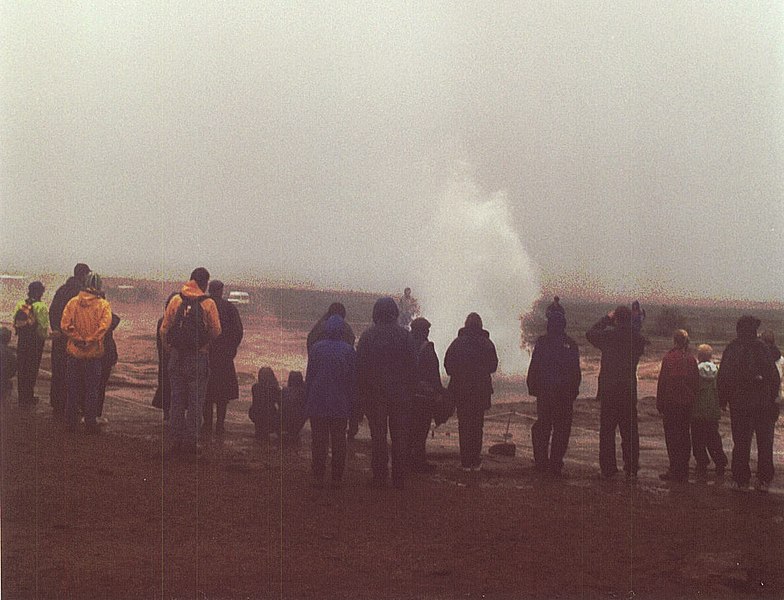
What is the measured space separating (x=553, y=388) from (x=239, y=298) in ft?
8.36

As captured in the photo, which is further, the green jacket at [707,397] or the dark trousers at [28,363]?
the dark trousers at [28,363]

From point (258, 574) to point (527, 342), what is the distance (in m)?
2.72

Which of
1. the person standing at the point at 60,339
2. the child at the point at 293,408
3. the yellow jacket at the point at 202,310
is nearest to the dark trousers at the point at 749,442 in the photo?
the child at the point at 293,408

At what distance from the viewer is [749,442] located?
7160mm

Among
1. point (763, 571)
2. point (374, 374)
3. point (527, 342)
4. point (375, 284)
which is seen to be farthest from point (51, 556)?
point (763, 571)

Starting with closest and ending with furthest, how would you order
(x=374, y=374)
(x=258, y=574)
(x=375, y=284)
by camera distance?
(x=258, y=574)
(x=374, y=374)
(x=375, y=284)

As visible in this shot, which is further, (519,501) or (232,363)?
(232,363)

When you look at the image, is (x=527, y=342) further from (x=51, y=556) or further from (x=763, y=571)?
(x=51, y=556)

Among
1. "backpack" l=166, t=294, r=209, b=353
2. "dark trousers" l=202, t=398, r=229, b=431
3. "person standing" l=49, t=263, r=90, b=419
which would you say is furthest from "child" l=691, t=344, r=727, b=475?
"person standing" l=49, t=263, r=90, b=419

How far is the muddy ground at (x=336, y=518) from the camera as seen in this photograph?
21.0 feet

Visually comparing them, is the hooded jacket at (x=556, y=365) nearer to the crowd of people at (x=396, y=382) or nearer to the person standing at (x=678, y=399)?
the crowd of people at (x=396, y=382)

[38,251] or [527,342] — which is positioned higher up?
[38,251]

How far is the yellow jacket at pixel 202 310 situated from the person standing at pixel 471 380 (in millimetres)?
1820

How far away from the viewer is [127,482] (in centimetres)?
713
